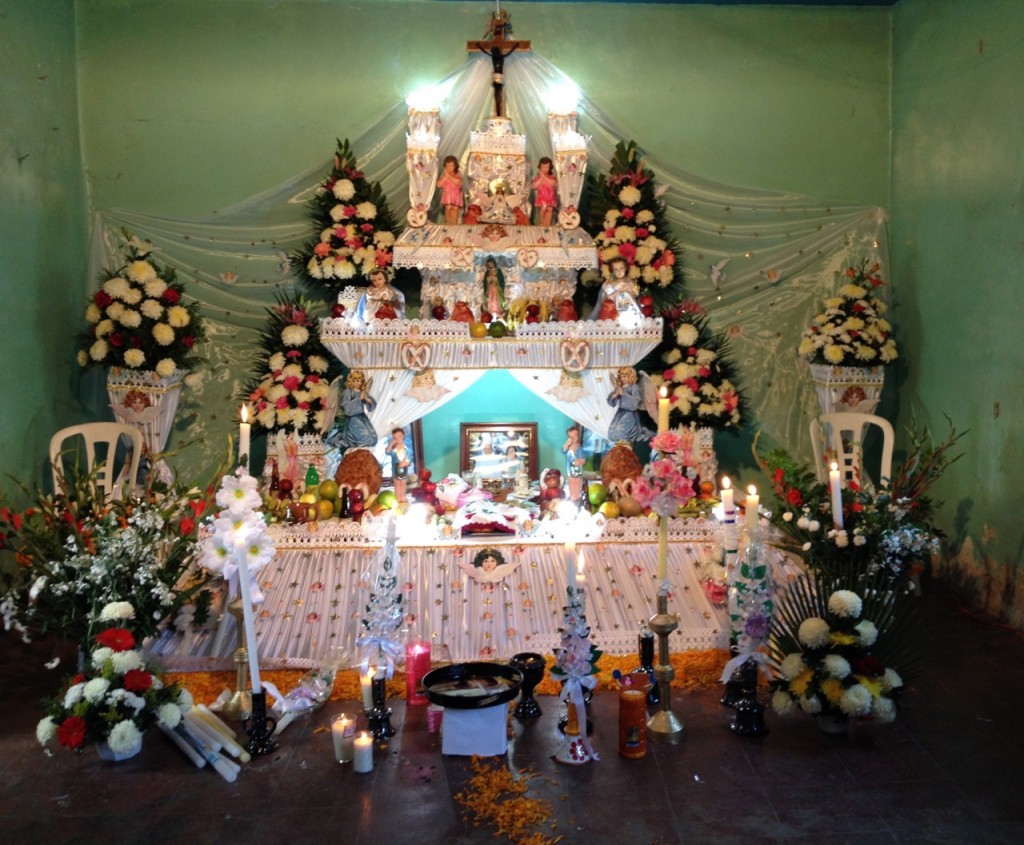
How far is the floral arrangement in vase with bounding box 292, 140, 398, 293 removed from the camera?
8703 mm

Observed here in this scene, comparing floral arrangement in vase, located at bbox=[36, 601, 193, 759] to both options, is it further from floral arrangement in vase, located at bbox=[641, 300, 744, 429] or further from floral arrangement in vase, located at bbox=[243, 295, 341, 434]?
floral arrangement in vase, located at bbox=[641, 300, 744, 429]

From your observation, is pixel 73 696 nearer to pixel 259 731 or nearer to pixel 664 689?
pixel 259 731

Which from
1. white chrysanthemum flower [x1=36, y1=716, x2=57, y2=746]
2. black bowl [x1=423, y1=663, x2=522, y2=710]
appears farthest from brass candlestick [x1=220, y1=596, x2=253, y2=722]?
black bowl [x1=423, y1=663, x2=522, y2=710]

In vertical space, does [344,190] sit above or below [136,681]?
above

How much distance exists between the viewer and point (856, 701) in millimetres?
5320

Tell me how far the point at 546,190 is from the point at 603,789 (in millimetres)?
5390

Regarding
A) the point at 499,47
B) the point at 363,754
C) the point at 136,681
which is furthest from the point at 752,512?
the point at 499,47

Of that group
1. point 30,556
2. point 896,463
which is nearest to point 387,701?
point 30,556

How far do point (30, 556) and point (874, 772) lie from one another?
4.86 meters

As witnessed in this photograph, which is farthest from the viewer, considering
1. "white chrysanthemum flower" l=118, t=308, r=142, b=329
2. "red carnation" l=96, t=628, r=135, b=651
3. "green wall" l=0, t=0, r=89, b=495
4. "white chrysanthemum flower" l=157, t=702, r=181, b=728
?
"white chrysanthemum flower" l=118, t=308, r=142, b=329

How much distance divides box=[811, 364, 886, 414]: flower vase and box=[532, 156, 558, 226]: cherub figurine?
8.95 ft

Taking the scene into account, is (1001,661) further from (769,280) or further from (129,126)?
(129,126)

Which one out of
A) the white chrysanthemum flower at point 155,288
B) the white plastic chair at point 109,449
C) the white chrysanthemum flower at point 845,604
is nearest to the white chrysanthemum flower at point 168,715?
the white plastic chair at point 109,449

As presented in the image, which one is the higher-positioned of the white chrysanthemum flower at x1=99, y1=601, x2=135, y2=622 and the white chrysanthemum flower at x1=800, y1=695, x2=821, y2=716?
the white chrysanthemum flower at x1=99, y1=601, x2=135, y2=622
